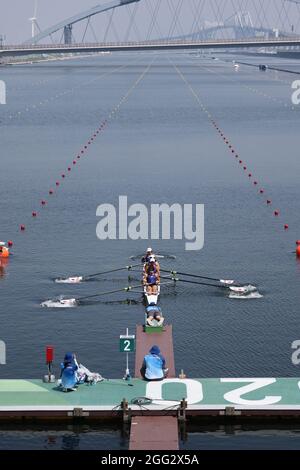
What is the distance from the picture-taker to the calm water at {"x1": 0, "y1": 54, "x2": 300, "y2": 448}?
55.2m

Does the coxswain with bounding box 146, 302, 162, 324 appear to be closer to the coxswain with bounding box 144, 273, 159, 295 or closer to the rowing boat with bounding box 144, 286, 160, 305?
the rowing boat with bounding box 144, 286, 160, 305

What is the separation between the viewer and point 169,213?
9200 centimetres

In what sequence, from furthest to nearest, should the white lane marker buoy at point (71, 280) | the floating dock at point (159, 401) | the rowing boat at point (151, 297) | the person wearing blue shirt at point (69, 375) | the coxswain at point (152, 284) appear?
1. the white lane marker buoy at point (71, 280)
2. the coxswain at point (152, 284)
3. the rowing boat at point (151, 297)
4. the person wearing blue shirt at point (69, 375)
5. the floating dock at point (159, 401)

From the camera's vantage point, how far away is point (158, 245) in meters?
78.6

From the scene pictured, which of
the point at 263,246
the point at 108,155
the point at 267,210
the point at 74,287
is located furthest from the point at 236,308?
the point at 108,155

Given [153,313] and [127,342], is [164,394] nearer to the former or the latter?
[127,342]

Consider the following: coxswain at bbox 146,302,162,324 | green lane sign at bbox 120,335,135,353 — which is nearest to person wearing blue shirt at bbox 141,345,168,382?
green lane sign at bbox 120,335,135,353

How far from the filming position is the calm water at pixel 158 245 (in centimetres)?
5519

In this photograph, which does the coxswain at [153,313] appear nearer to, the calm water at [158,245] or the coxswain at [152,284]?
the calm water at [158,245]

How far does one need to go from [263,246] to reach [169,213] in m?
14.7

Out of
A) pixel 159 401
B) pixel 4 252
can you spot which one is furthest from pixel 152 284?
pixel 159 401

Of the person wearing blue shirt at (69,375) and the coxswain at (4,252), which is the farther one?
the coxswain at (4,252)

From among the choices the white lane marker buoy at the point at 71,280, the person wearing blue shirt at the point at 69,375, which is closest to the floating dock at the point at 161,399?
the person wearing blue shirt at the point at 69,375

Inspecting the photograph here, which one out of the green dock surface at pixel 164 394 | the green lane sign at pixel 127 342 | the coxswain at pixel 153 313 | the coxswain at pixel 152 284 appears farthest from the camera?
the coxswain at pixel 152 284
